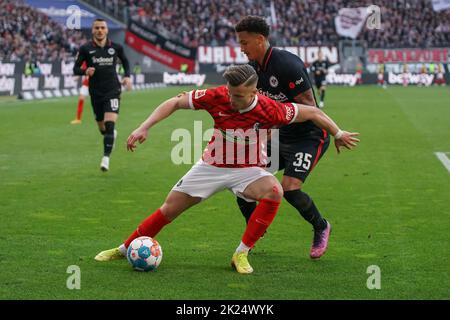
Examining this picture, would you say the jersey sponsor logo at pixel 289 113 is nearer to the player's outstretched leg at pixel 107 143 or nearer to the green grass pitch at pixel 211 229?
the green grass pitch at pixel 211 229

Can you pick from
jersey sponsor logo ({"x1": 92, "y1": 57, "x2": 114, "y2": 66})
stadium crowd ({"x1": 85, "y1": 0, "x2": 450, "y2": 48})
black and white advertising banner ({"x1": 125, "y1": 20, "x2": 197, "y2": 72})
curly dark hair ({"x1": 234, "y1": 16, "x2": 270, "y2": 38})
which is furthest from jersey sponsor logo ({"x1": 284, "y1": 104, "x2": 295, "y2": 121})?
stadium crowd ({"x1": 85, "y1": 0, "x2": 450, "y2": 48})

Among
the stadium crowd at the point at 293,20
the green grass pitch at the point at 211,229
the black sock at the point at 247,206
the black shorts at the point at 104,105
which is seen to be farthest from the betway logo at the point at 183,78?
the black sock at the point at 247,206

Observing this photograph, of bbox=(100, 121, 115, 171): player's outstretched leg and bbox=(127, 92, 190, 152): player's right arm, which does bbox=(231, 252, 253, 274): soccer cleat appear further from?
bbox=(100, 121, 115, 171): player's outstretched leg

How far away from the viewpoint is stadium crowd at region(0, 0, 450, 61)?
2500 inches

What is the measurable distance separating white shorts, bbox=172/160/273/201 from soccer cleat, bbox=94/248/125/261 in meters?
0.83

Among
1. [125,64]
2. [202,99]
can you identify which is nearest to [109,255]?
[202,99]

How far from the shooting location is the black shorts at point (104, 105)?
14.9m

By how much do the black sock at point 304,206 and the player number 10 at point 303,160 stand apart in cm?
24

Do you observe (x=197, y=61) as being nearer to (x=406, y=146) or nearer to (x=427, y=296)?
(x=406, y=146)

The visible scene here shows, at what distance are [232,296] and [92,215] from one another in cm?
401

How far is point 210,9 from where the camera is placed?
66750 millimetres

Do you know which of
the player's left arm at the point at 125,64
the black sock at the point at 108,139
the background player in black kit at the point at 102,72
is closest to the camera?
the black sock at the point at 108,139

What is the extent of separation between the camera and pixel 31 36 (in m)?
45.6
